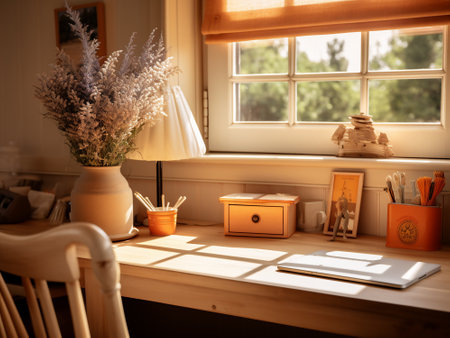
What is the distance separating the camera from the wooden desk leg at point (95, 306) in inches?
53.9

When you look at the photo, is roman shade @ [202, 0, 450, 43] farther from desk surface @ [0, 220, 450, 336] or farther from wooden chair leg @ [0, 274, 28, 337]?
wooden chair leg @ [0, 274, 28, 337]

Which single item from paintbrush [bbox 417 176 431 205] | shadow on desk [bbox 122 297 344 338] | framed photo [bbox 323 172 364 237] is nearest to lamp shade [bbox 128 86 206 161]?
framed photo [bbox 323 172 364 237]

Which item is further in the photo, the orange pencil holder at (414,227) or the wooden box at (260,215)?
the wooden box at (260,215)

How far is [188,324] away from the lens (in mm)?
2020

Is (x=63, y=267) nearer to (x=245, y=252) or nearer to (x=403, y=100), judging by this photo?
(x=245, y=252)

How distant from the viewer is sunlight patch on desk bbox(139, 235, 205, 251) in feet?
4.89

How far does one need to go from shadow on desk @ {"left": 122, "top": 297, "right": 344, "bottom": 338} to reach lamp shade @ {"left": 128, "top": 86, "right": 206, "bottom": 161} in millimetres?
609

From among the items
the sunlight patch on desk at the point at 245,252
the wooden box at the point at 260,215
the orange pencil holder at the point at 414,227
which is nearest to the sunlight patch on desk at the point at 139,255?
the sunlight patch on desk at the point at 245,252

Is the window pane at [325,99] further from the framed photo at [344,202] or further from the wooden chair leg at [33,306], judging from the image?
the wooden chair leg at [33,306]

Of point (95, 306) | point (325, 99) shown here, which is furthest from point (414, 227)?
point (325, 99)

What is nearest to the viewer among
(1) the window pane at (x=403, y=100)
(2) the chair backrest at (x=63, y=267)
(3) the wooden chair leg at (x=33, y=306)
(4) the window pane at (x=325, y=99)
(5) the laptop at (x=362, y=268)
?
(2) the chair backrest at (x=63, y=267)

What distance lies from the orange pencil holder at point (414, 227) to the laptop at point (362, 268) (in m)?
0.14

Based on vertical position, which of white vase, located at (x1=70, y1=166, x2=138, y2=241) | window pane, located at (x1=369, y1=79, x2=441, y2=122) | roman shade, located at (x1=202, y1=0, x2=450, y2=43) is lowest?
white vase, located at (x1=70, y1=166, x2=138, y2=241)

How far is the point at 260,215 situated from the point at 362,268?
0.46m
